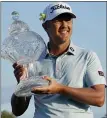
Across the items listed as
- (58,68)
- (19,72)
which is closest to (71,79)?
(58,68)

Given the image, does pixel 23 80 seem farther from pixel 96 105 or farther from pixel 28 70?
pixel 96 105

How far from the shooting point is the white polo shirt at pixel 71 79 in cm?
340

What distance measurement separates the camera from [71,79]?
3.43 metres

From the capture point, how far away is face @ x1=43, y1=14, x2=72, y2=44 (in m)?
3.48

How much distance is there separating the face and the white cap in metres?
0.03

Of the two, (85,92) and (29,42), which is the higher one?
(29,42)

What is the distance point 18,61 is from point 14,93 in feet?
0.85

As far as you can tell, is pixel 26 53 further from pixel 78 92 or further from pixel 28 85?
pixel 78 92

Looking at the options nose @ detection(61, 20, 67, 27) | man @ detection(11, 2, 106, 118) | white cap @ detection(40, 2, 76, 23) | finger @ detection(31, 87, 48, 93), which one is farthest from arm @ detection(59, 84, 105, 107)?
white cap @ detection(40, 2, 76, 23)

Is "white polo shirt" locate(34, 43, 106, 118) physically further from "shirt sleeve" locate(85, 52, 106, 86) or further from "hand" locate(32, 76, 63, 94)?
"hand" locate(32, 76, 63, 94)

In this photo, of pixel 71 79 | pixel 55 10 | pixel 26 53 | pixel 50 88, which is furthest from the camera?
pixel 26 53

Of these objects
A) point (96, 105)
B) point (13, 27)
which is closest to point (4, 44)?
point (13, 27)

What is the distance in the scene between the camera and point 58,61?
354 cm

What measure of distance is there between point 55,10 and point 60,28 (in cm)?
19
